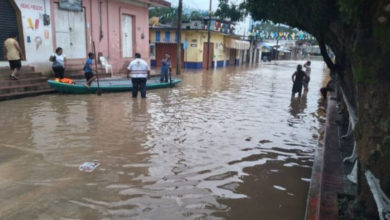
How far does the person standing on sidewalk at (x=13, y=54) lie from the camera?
460 inches

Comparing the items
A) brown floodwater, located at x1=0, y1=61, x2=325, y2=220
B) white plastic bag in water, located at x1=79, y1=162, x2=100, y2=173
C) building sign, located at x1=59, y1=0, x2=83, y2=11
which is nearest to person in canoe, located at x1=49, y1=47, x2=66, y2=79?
Result: brown floodwater, located at x1=0, y1=61, x2=325, y2=220

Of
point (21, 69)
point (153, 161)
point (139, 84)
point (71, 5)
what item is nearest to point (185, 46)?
point (71, 5)

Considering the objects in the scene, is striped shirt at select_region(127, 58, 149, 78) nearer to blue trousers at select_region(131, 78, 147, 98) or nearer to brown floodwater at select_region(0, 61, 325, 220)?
blue trousers at select_region(131, 78, 147, 98)

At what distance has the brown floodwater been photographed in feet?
13.8

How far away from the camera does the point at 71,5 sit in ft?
49.7

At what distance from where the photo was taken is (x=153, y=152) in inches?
246

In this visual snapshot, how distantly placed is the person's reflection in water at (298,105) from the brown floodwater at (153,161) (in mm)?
160

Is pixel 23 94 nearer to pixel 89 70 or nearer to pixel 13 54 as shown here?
pixel 13 54

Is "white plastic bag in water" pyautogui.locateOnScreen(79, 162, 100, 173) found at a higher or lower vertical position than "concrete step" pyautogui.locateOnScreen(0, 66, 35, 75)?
lower

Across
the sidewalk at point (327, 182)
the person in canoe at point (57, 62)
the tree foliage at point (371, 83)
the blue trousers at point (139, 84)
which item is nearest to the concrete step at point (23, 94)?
the person in canoe at point (57, 62)

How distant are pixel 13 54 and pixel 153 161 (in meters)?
8.95

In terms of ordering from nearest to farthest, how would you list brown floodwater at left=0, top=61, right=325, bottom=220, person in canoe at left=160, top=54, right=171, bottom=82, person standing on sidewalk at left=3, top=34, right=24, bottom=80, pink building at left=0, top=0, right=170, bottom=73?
1. brown floodwater at left=0, top=61, right=325, bottom=220
2. person standing on sidewalk at left=3, top=34, right=24, bottom=80
3. pink building at left=0, top=0, right=170, bottom=73
4. person in canoe at left=160, top=54, right=171, bottom=82

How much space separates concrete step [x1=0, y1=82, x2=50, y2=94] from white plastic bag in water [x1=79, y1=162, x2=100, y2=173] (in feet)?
25.1

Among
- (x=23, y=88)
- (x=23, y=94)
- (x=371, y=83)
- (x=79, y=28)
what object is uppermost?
(x=79, y=28)
